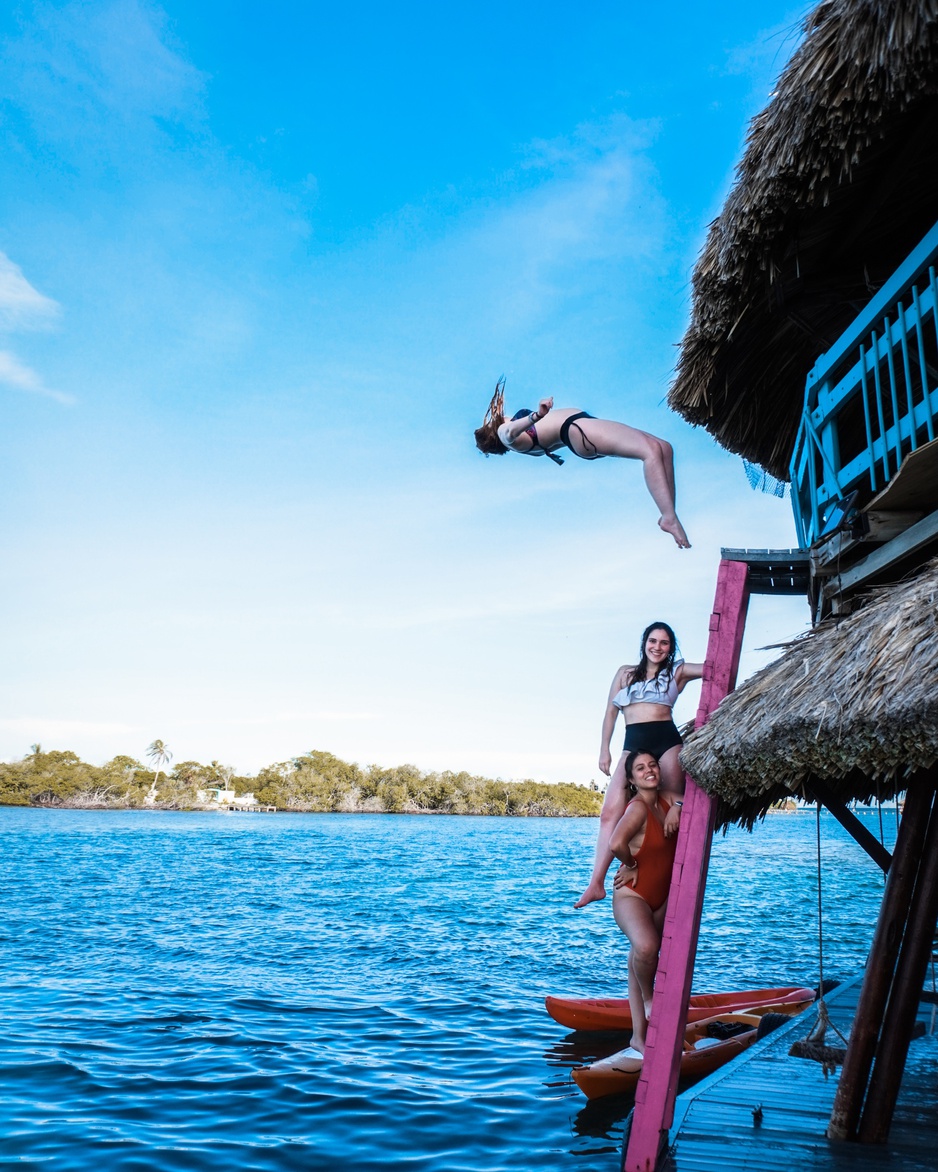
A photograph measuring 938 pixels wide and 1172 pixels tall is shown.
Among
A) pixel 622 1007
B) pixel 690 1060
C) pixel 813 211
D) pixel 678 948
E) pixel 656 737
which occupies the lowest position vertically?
pixel 622 1007

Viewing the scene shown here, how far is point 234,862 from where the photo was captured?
49.9 m

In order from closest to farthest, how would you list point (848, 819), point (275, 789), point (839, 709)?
1. point (839, 709)
2. point (848, 819)
3. point (275, 789)

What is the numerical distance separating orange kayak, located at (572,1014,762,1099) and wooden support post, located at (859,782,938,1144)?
315 cm

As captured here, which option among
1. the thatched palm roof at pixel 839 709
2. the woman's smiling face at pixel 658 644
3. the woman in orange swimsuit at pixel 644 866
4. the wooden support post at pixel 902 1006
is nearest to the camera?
the thatched palm roof at pixel 839 709

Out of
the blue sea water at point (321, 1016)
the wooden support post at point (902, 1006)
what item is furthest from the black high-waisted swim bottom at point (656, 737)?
the blue sea water at point (321, 1016)

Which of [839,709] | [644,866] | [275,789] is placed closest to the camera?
[839,709]

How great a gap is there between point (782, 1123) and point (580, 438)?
4283 millimetres

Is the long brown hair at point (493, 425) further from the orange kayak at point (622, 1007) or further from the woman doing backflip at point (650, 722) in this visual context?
the orange kayak at point (622, 1007)

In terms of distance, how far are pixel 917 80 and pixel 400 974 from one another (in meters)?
16.2

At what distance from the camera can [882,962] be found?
16.5 feet

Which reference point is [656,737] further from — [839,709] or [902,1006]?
[902,1006]

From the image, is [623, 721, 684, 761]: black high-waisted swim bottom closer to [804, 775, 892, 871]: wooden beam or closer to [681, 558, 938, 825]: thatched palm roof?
[681, 558, 938, 825]: thatched palm roof

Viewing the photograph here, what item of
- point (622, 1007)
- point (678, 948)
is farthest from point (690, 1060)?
point (678, 948)

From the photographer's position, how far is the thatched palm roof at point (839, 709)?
4141 mm
